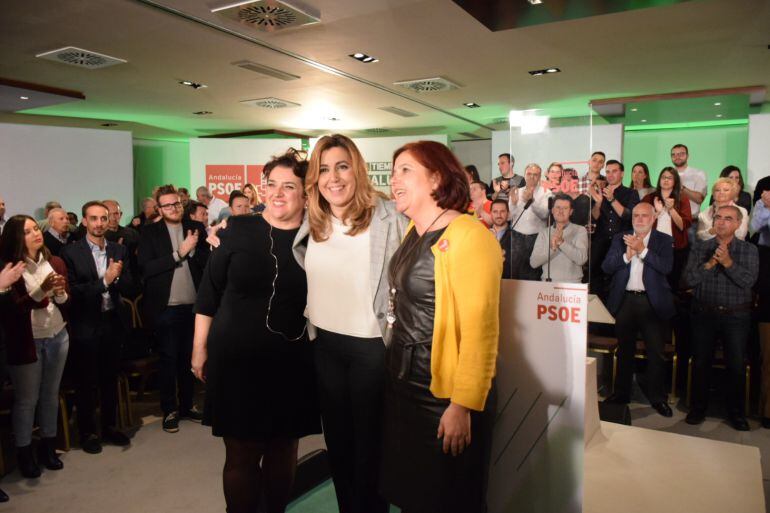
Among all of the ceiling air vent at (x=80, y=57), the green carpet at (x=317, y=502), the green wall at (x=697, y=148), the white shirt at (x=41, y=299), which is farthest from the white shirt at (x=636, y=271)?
the ceiling air vent at (x=80, y=57)

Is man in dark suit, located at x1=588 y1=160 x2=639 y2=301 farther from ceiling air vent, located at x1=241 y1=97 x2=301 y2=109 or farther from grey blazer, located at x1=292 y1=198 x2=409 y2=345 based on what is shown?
ceiling air vent, located at x1=241 y1=97 x2=301 y2=109

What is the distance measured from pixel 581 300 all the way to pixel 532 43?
4.19 meters

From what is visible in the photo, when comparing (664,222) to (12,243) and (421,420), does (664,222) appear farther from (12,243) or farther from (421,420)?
(12,243)

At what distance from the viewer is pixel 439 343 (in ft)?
5.26

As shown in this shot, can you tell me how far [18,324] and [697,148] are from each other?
6.57m

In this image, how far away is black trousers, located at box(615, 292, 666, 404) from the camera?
434cm

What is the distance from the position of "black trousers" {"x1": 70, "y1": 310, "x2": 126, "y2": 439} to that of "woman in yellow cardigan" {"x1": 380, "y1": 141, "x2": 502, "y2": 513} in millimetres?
2600

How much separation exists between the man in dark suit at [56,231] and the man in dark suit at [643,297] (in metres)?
4.73

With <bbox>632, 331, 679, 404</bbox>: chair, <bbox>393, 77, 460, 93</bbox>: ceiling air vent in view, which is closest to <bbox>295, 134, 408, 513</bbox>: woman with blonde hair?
<bbox>632, 331, 679, 404</bbox>: chair

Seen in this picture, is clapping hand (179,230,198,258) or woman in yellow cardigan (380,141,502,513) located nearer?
woman in yellow cardigan (380,141,502,513)

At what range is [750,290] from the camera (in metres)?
3.99

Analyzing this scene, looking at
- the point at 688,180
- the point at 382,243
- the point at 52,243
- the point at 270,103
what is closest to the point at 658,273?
the point at 688,180

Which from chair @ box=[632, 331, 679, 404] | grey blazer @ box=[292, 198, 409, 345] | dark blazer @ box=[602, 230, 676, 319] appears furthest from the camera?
chair @ box=[632, 331, 679, 404]

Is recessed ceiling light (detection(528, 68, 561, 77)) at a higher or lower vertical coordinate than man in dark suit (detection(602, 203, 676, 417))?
higher
